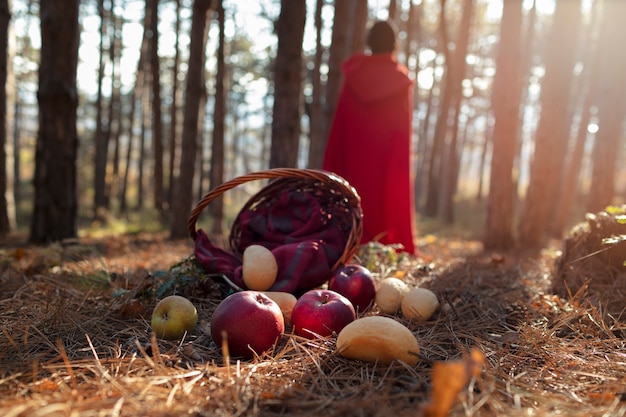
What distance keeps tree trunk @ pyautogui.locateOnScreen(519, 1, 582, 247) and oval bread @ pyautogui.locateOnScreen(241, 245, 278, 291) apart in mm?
5270

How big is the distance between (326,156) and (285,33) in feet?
4.57

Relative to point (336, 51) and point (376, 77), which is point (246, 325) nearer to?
point (376, 77)

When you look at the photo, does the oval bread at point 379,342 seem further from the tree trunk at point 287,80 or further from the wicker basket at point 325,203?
the tree trunk at point 287,80

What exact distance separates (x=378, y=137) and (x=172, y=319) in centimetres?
352

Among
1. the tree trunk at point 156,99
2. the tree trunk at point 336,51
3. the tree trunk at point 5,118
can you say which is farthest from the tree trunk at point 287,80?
the tree trunk at point 156,99

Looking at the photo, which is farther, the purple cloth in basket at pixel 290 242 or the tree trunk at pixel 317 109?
the tree trunk at pixel 317 109

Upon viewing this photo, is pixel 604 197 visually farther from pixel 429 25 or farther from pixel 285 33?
pixel 429 25

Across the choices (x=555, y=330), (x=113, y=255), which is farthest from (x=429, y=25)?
(x=555, y=330)

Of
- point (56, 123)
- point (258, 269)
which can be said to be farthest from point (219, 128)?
point (258, 269)

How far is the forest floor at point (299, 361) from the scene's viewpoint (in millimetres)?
1373

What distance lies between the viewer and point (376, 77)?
486 cm

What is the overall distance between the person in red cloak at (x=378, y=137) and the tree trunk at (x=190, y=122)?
9.45 feet

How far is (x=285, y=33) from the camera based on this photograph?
5094mm

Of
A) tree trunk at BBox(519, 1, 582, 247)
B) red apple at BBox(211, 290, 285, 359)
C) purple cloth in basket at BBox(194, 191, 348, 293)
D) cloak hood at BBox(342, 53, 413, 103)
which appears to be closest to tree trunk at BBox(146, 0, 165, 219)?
cloak hood at BBox(342, 53, 413, 103)
